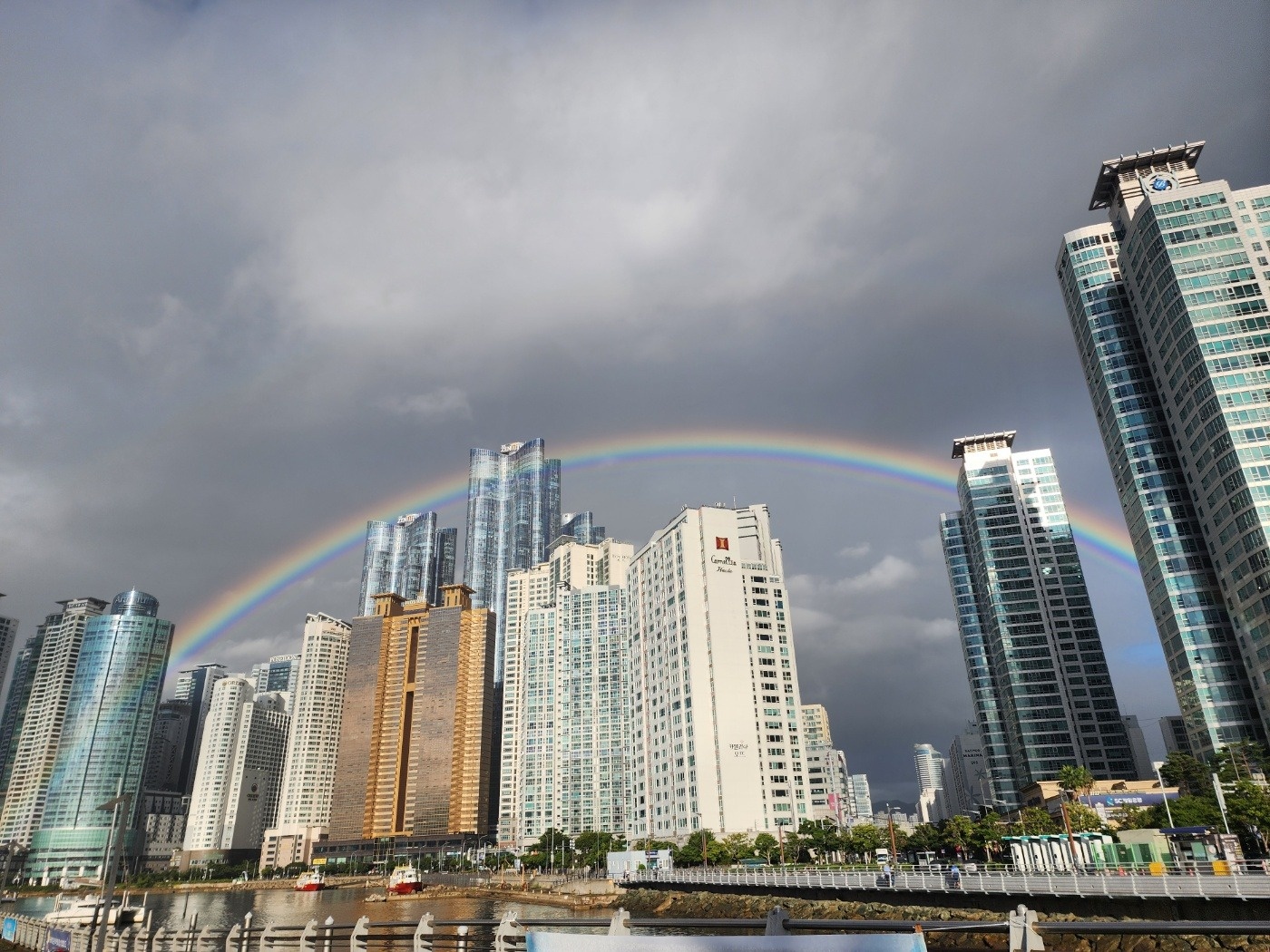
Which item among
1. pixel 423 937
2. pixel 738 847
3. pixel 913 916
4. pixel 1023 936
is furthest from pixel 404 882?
pixel 1023 936

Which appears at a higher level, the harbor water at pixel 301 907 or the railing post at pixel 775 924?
the railing post at pixel 775 924

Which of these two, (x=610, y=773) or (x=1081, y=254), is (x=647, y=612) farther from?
(x=1081, y=254)

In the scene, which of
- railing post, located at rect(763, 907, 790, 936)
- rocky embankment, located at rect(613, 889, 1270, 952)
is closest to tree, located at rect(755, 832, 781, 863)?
rocky embankment, located at rect(613, 889, 1270, 952)

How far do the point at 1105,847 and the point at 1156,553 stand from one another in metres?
60.7

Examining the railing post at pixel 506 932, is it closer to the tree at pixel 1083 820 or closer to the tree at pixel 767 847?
the tree at pixel 1083 820

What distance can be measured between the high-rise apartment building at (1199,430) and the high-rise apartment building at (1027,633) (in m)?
43.1

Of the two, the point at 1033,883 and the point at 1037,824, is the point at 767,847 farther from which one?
the point at 1033,883

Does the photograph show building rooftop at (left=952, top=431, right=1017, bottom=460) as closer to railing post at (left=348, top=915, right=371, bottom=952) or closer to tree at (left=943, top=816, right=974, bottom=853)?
tree at (left=943, top=816, right=974, bottom=853)

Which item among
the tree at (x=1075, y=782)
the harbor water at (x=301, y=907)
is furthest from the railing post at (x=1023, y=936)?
the tree at (x=1075, y=782)

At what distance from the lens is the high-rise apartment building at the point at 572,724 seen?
17038 centimetres

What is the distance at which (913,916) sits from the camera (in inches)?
1970

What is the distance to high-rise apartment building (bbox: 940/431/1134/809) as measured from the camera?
469ft

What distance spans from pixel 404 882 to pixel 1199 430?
461ft

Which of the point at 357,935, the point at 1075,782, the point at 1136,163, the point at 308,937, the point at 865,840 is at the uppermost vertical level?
the point at 1136,163
